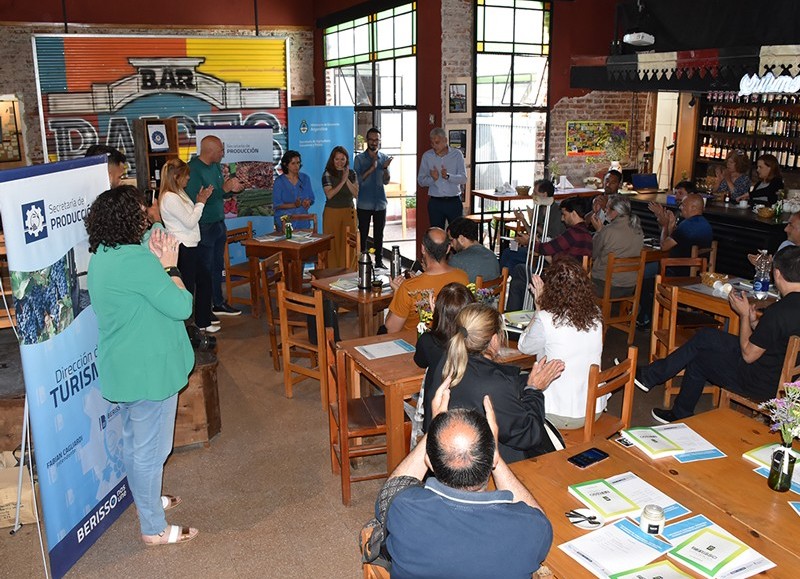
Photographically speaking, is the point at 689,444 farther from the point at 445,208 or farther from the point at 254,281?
the point at 445,208

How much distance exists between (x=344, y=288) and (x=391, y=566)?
11.7 ft

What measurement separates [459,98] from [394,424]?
6302 millimetres

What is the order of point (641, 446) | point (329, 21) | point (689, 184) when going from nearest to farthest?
point (641, 446) → point (689, 184) → point (329, 21)

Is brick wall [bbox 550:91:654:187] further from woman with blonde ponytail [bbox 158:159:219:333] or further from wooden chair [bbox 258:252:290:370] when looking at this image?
wooden chair [bbox 258:252:290:370]

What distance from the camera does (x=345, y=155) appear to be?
8.13 meters

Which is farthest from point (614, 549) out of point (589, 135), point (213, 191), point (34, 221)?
point (589, 135)

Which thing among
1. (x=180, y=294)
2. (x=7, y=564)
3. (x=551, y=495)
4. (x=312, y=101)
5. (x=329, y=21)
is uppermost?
(x=329, y=21)

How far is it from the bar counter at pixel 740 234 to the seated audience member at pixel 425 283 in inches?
181

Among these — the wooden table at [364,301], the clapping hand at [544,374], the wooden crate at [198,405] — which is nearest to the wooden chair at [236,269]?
the wooden table at [364,301]

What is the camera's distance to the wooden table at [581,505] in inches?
88.9

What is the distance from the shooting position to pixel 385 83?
1045 centimetres

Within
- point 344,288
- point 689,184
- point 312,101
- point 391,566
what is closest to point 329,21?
point 312,101

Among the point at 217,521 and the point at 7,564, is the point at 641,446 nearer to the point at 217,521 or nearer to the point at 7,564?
the point at 217,521

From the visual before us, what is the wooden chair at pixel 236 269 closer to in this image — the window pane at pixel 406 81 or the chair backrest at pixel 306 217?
the chair backrest at pixel 306 217
